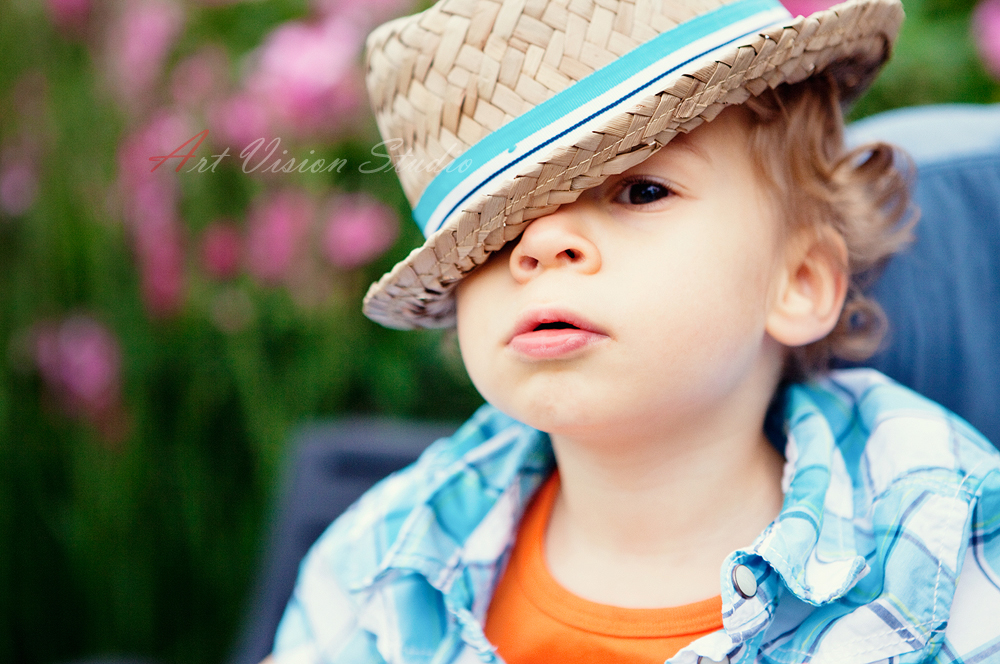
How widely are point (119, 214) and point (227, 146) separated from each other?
331 millimetres

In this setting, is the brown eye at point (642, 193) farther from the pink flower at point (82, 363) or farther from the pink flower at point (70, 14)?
the pink flower at point (70, 14)

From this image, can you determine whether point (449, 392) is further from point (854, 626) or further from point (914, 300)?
point (854, 626)

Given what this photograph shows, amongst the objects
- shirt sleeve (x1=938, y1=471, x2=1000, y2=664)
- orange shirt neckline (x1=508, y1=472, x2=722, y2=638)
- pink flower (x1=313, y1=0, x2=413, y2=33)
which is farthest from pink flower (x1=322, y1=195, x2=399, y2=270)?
shirt sleeve (x1=938, y1=471, x2=1000, y2=664)

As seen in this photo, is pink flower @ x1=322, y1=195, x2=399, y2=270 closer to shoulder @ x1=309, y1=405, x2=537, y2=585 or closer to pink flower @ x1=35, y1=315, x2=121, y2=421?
shoulder @ x1=309, y1=405, x2=537, y2=585

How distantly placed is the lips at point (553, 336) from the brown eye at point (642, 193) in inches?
4.6

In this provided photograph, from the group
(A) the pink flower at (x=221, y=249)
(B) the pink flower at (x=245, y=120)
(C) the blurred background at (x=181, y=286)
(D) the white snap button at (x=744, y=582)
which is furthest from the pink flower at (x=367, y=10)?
(D) the white snap button at (x=744, y=582)

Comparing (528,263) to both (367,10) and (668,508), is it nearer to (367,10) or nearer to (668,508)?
(668,508)

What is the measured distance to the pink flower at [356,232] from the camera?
4.87 ft

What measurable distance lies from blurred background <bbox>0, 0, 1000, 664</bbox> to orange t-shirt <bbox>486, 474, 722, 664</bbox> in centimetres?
62

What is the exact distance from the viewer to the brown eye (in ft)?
2.32

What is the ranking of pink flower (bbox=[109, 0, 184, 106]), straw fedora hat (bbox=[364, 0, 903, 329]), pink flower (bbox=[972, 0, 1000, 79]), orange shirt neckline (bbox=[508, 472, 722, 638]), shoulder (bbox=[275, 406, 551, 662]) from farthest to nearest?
pink flower (bbox=[109, 0, 184, 106]) < pink flower (bbox=[972, 0, 1000, 79]) < shoulder (bbox=[275, 406, 551, 662]) < orange shirt neckline (bbox=[508, 472, 722, 638]) < straw fedora hat (bbox=[364, 0, 903, 329])

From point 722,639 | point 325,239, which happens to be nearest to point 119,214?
point 325,239

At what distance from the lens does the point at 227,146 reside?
1651 millimetres

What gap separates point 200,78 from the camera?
5.42 feet
